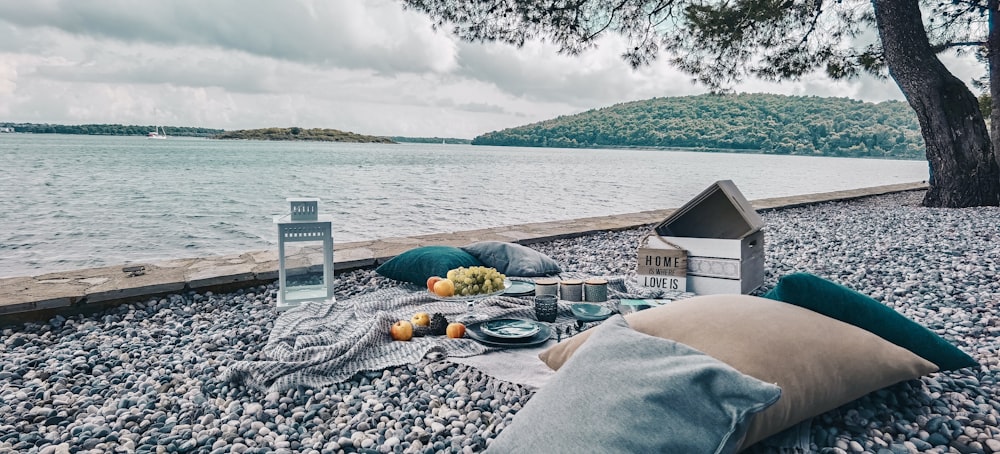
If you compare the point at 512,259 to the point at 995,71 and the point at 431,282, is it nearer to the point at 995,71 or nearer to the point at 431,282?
the point at 431,282

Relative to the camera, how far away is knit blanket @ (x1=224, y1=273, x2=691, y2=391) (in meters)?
2.32

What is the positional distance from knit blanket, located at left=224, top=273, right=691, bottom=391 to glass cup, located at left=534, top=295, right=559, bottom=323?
0.05 metres

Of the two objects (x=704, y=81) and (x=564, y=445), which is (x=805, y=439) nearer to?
(x=564, y=445)

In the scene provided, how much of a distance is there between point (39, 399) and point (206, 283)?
147 cm

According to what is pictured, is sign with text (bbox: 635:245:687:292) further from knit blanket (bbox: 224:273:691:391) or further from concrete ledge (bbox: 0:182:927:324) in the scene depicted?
concrete ledge (bbox: 0:182:927:324)

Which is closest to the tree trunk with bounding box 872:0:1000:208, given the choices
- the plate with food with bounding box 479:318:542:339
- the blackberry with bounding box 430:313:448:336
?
the plate with food with bounding box 479:318:542:339

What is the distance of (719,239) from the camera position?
11.9 feet

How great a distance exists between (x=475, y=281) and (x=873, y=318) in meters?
2.01

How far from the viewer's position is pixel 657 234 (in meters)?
3.82

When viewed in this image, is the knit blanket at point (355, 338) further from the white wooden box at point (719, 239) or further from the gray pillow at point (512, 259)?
the gray pillow at point (512, 259)

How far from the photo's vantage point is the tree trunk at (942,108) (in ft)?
24.0

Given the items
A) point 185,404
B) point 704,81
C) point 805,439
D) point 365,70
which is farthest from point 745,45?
point 365,70

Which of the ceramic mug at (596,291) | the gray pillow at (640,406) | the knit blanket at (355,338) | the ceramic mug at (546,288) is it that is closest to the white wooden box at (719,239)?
the knit blanket at (355,338)

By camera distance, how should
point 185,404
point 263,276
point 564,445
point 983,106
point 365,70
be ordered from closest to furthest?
point 564,445, point 185,404, point 263,276, point 983,106, point 365,70
